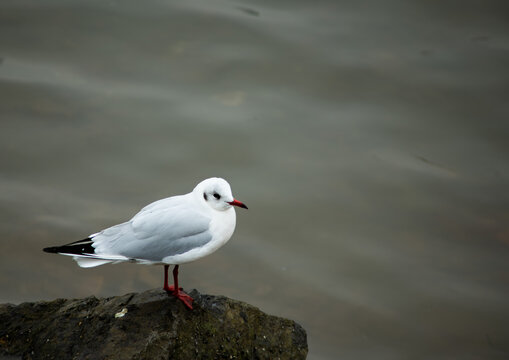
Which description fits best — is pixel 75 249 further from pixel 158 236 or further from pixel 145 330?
pixel 145 330

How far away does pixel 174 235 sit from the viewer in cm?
434

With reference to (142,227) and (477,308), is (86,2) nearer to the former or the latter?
(142,227)

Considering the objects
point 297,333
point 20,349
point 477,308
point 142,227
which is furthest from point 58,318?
point 477,308

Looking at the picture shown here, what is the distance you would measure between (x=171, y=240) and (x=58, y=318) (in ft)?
3.10

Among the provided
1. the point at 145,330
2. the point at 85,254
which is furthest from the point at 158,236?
the point at 145,330

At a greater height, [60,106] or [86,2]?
[86,2]

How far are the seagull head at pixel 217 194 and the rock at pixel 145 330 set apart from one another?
72 centimetres

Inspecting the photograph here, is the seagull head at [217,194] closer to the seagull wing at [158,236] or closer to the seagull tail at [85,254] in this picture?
the seagull wing at [158,236]

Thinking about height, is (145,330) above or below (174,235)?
below

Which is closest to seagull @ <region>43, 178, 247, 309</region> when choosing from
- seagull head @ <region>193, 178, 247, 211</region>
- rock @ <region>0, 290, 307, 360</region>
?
seagull head @ <region>193, 178, 247, 211</region>

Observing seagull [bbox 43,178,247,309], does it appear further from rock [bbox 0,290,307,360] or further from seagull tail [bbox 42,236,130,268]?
rock [bbox 0,290,307,360]

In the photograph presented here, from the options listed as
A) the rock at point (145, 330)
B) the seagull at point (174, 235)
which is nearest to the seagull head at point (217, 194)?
the seagull at point (174, 235)

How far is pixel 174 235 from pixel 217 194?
0.44m

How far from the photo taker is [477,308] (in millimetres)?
6672
